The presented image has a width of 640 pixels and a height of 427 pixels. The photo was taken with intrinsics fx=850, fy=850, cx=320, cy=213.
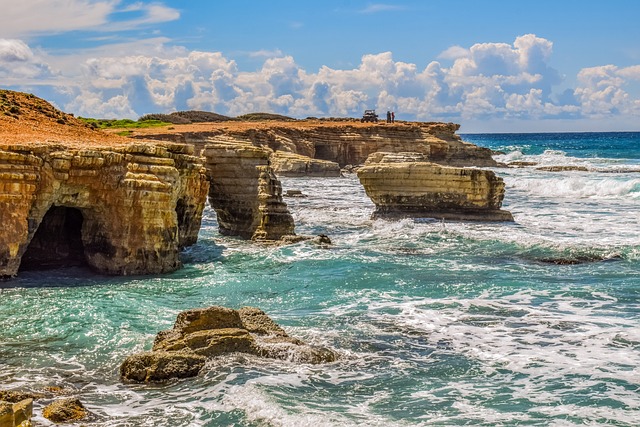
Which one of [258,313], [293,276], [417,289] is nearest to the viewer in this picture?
[258,313]

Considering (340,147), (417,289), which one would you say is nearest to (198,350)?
(417,289)

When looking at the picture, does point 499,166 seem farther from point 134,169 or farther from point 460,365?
point 460,365

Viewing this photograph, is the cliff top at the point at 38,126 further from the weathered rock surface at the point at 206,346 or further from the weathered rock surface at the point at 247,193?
the weathered rock surface at the point at 206,346

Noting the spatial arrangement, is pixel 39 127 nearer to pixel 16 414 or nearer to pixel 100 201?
pixel 100 201

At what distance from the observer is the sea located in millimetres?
9898

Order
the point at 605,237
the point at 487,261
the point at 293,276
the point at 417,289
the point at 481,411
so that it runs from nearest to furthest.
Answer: the point at 481,411 → the point at 417,289 → the point at 293,276 → the point at 487,261 → the point at 605,237

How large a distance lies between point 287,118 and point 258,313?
8404 cm

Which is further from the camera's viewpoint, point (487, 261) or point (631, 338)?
point (487, 261)

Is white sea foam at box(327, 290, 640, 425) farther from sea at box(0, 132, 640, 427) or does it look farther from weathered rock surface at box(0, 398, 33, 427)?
weathered rock surface at box(0, 398, 33, 427)

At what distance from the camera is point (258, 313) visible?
42.1 ft

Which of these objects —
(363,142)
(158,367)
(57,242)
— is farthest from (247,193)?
(363,142)

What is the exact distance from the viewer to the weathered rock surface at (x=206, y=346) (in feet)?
35.7

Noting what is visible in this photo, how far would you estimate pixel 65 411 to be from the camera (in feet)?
30.4

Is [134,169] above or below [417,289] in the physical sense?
above
